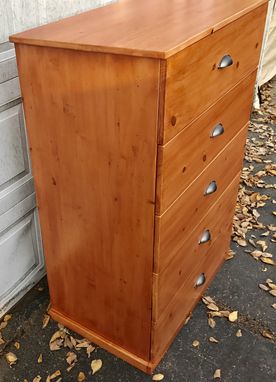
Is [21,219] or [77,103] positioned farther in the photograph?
[21,219]

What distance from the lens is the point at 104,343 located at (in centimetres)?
197

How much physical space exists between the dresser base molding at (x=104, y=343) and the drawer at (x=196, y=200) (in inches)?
23.0

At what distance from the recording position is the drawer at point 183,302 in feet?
5.98

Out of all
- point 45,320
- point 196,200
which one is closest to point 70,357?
point 45,320

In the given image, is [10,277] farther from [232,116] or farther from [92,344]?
[232,116]

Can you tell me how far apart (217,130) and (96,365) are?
1173 mm

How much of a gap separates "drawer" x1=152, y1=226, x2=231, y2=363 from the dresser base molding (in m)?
0.06

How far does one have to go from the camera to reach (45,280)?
7.69 ft

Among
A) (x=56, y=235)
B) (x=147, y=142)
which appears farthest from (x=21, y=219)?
(x=147, y=142)

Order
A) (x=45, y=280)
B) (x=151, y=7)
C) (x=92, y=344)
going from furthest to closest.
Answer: (x=45, y=280) < (x=92, y=344) < (x=151, y=7)

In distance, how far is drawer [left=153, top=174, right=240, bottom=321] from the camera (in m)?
1.66

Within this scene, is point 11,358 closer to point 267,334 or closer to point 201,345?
point 201,345

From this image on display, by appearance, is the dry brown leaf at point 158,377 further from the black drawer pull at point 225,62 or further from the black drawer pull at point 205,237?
the black drawer pull at point 225,62

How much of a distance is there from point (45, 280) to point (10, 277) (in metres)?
0.29
